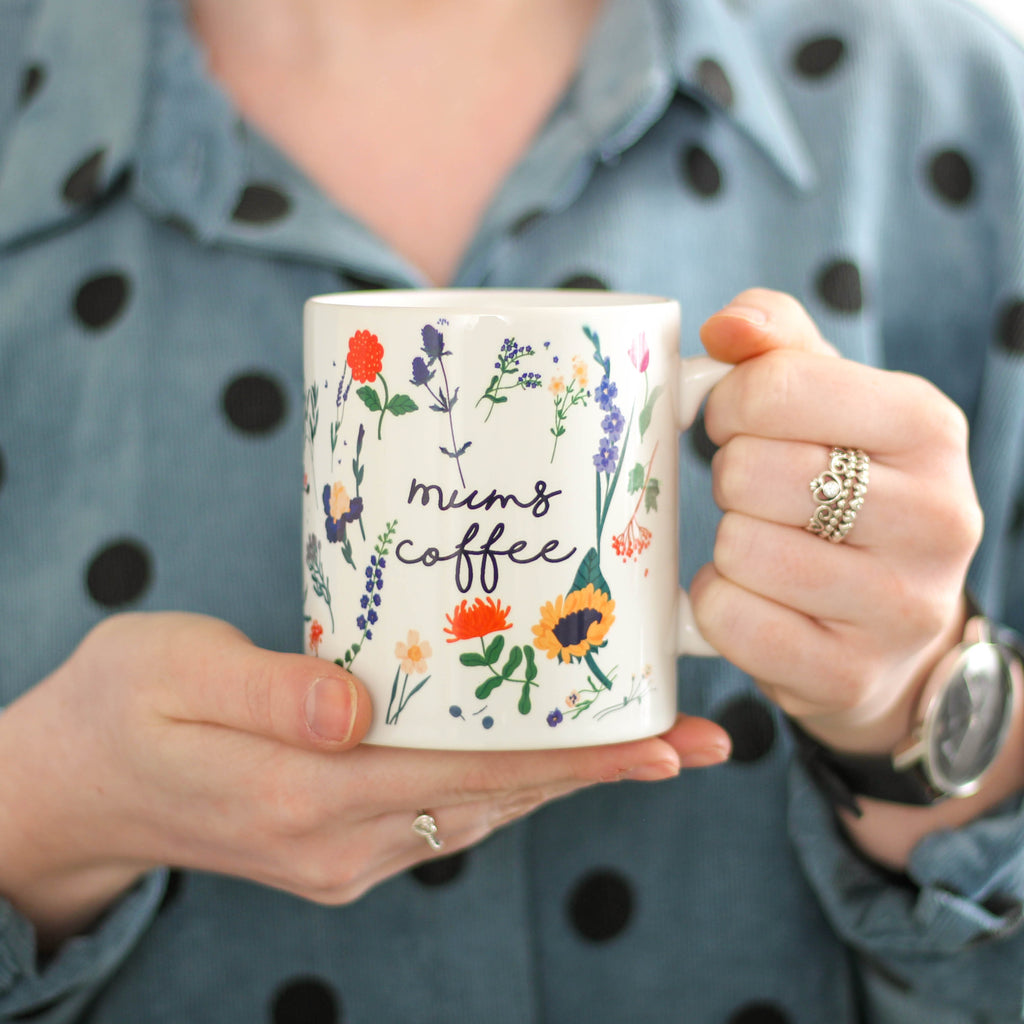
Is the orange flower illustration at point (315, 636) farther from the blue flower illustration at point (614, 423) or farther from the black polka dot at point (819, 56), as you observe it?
the black polka dot at point (819, 56)

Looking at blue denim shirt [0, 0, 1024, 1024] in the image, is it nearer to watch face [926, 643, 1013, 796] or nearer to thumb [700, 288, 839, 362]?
watch face [926, 643, 1013, 796]

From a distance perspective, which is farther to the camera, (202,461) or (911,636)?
(202,461)

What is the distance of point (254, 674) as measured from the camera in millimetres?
627

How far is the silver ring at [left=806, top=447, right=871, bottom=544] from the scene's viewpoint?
0.62m

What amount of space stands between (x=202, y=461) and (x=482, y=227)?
30 cm

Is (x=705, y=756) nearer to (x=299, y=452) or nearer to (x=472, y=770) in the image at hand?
(x=472, y=770)

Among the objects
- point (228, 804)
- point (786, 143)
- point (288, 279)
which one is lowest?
point (228, 804)

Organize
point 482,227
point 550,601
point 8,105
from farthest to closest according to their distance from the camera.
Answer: point 8,105
point 482,227
point 550,601

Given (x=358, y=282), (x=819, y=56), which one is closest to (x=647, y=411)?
(x=358, y=282)

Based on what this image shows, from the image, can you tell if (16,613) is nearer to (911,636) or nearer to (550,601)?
Result: (550,601)

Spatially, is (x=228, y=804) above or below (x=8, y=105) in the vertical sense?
below

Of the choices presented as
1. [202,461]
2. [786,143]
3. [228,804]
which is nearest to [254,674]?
[228,804]

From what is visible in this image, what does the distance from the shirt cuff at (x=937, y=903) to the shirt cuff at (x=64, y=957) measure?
21.0 inches

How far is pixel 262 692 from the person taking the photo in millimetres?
624
